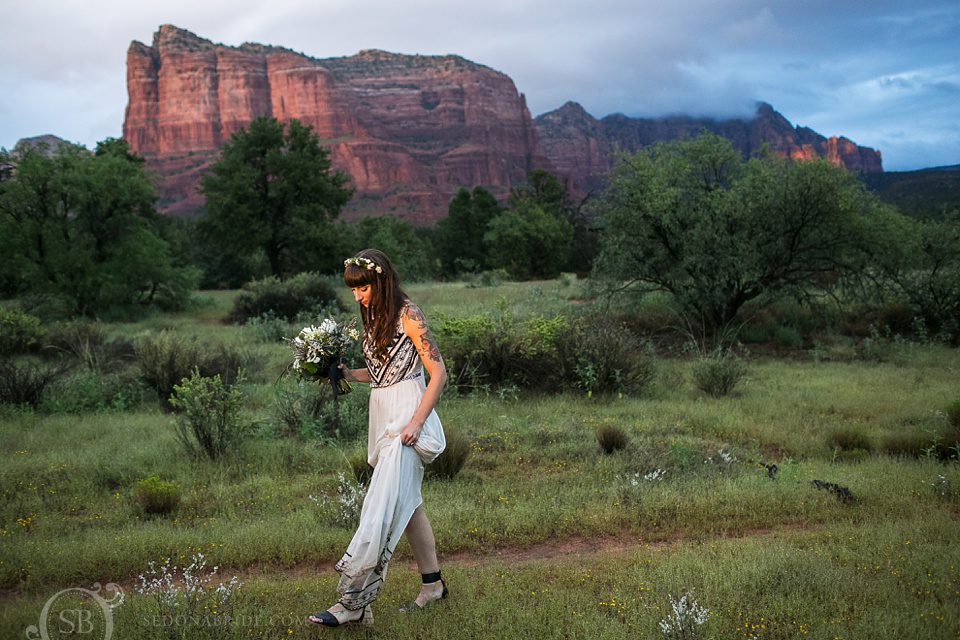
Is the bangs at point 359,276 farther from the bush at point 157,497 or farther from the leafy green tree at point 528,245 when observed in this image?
the leafy green tree at point 528,245

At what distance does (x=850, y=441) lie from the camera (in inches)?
301

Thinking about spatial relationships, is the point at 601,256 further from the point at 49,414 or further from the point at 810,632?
the point at 810,632

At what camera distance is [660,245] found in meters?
15.0

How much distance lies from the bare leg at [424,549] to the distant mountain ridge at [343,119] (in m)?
133

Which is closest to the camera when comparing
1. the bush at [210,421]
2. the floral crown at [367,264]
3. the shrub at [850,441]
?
the floral crown at [367,264]

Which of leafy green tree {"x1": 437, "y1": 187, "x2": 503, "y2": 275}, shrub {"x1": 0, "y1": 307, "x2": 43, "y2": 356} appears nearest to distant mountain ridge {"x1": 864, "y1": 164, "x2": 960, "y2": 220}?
leafy green tree {"x1": 437, "y1": 187, "x2": 503, "y2": 275}

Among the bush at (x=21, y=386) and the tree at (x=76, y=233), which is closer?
the bush at (x=21, y=386)

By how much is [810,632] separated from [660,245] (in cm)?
1184

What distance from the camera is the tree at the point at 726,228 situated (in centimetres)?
1420

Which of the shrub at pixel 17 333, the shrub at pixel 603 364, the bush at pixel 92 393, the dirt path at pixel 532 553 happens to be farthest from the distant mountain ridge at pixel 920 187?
the shrub at pixel 17 333

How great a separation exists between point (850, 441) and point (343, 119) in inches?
6677

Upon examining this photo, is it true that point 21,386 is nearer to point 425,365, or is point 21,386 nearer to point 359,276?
point 359,276

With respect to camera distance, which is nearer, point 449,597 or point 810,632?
point 810,632

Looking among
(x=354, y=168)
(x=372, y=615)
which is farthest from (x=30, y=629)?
(x=354, y=168)
